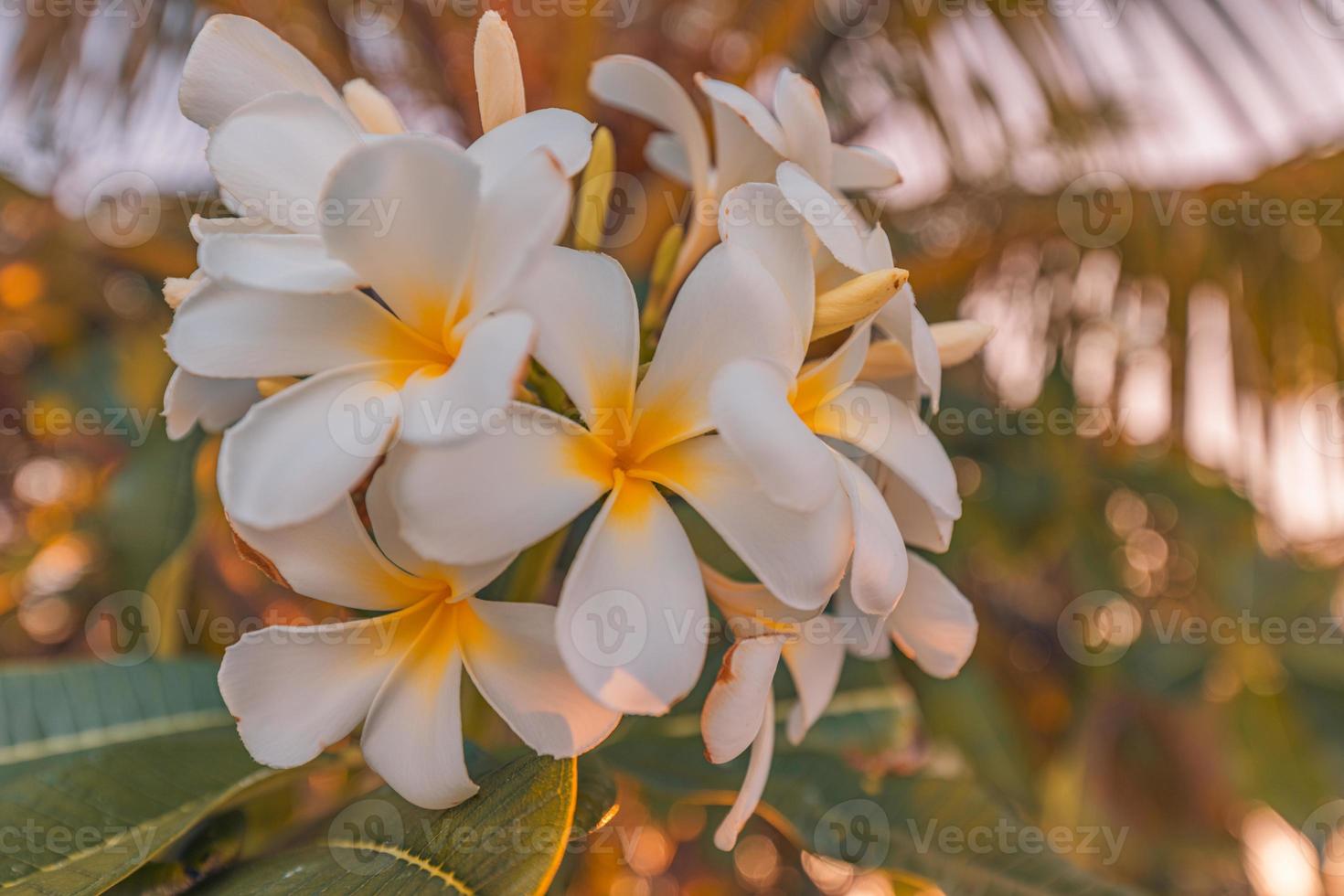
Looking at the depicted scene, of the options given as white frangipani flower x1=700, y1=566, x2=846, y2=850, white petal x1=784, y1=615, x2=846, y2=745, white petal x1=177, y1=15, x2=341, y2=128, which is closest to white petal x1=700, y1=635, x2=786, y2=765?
white frangipani flower x1=700, y1=566, x2=846, y2=850

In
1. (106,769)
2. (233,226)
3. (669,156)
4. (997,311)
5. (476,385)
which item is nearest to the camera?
(476,385)

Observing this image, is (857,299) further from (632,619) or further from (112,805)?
(112,805)

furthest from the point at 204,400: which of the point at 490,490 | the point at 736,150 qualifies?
the point at 736,150

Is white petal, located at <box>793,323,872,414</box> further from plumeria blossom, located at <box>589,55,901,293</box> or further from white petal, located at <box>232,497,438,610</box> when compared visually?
white petal, located at <box>232,497,438,610</box>

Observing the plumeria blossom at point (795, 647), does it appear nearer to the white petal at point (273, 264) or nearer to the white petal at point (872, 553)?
the white petal at point (872, 553)

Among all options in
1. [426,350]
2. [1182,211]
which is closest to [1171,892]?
[1182,211]

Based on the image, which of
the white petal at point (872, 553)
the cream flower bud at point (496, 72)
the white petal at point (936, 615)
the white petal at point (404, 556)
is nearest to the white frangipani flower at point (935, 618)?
the white petal at point (936, 615)
